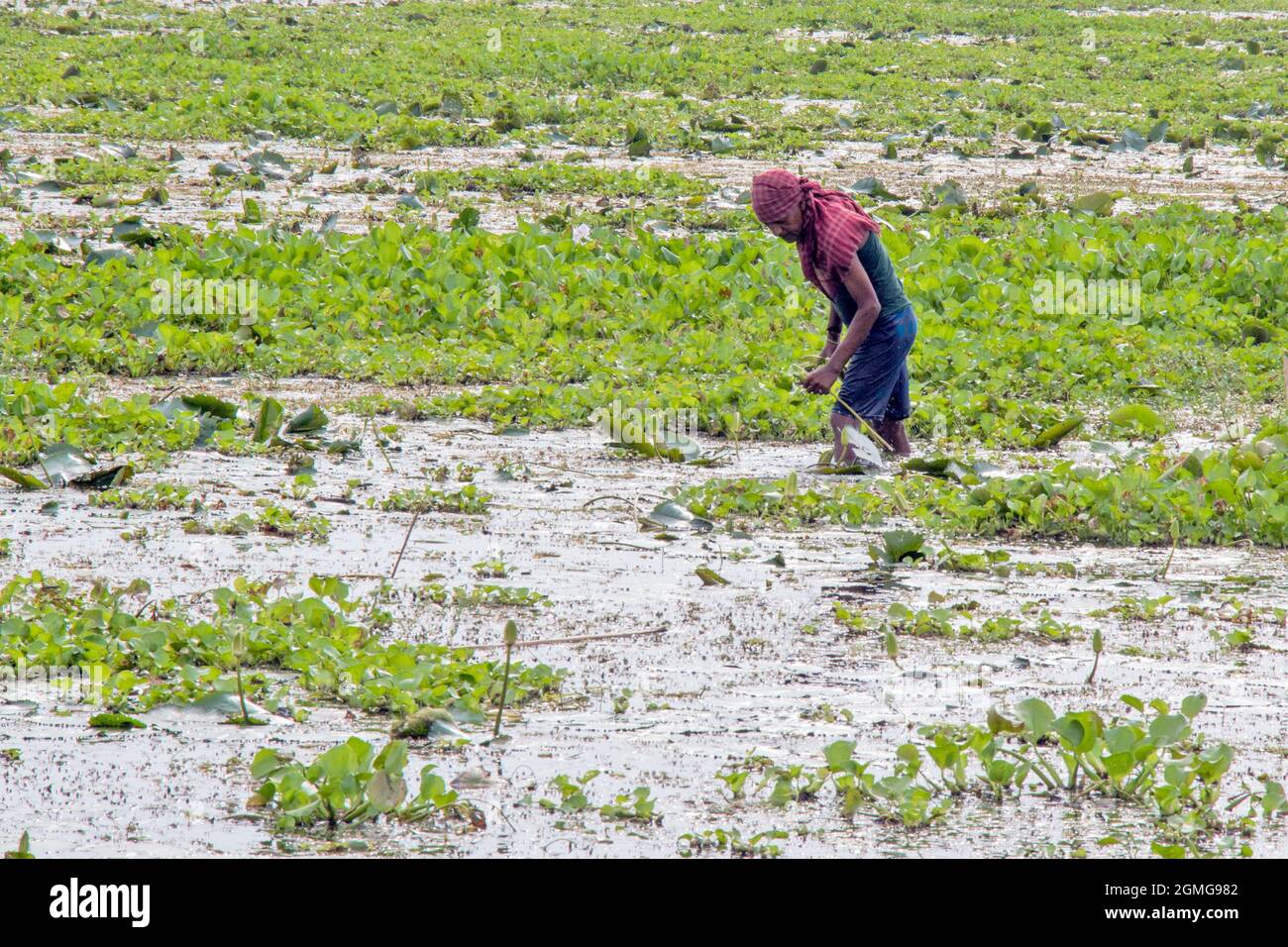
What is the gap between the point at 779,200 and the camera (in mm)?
6883

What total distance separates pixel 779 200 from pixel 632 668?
2.59 meters

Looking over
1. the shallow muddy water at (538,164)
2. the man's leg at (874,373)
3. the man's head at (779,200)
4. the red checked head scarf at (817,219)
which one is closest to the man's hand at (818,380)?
the man's leg at (874,373)

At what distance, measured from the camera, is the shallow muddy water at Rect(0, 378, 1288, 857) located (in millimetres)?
3865

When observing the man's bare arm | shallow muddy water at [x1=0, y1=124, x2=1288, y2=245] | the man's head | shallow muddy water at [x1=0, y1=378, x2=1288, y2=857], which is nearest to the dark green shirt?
the man's bare arm

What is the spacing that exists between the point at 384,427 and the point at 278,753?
11.8ft

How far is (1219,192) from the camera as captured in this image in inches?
585

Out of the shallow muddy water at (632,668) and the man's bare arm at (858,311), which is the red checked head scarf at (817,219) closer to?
the man's bare arm at (858,311)

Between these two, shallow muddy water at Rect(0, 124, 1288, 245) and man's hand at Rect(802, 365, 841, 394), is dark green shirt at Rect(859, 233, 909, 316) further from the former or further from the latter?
shallow muddy water at Rect(0, 124, 1288, 245)

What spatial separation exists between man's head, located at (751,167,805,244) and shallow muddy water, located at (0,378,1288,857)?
41.5 inches

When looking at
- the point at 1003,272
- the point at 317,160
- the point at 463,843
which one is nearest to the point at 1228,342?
the point at 1003,272

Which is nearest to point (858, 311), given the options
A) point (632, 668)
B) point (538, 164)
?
point (632, 668)

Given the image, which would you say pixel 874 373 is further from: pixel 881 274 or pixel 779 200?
pixel 779 200

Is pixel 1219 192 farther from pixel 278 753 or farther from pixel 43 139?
pixel 278 753

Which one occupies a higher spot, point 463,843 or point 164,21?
point 164,21
